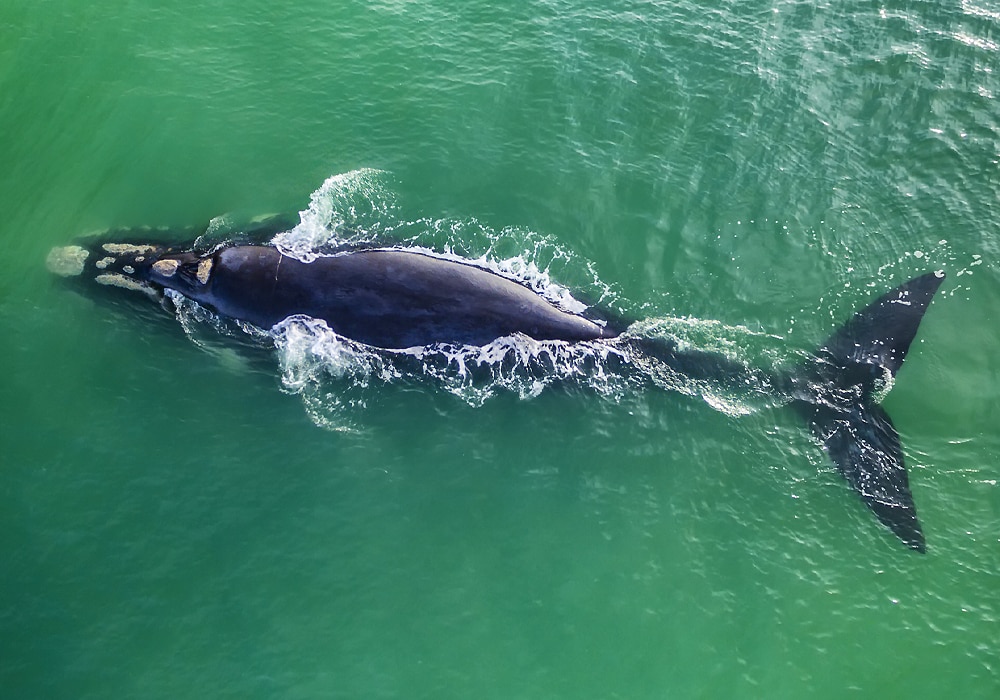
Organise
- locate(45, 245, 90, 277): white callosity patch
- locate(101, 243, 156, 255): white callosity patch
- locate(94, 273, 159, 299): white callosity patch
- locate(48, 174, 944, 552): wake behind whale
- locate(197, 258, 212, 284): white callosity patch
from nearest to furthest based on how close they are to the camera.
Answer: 1. locate(48, 174, 944, 552): wake behind whale
2. locate(197, 258, 212, 284): white callosity patch
3. locate(94, 273, 159, 299): white callosity patch
4. locate(45, 245, 90, 277): white callosity patch
5. locate(101, 243, 156, 255): white callosity patch

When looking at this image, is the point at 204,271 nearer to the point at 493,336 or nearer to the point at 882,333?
the point at 493,336

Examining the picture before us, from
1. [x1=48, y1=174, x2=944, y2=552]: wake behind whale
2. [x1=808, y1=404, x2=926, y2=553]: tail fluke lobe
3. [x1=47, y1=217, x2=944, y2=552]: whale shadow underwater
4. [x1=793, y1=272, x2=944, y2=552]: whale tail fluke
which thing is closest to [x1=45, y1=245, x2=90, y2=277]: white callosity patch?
[x1=48, y1=174, x2=944, y2=552]: wake behind whale

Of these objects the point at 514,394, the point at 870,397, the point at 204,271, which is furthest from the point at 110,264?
the point at 870,397

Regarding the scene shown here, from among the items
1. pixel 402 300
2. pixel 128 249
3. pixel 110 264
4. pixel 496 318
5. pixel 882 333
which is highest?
pixel 882 333

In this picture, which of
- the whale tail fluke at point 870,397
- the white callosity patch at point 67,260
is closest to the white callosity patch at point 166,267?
the white callosity patch at point 67,260

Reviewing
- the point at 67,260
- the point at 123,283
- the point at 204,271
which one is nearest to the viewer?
the point at 204,271

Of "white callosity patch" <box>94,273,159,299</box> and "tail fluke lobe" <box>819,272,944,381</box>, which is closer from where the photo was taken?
"tail fluke lobe" <box>819,272,944,381</box>

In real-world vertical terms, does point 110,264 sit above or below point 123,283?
above

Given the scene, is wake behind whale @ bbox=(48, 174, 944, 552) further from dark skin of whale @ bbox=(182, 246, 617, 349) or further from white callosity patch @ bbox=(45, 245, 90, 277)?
white callosity patch @ bbox=(45, 245, 90, 277)
